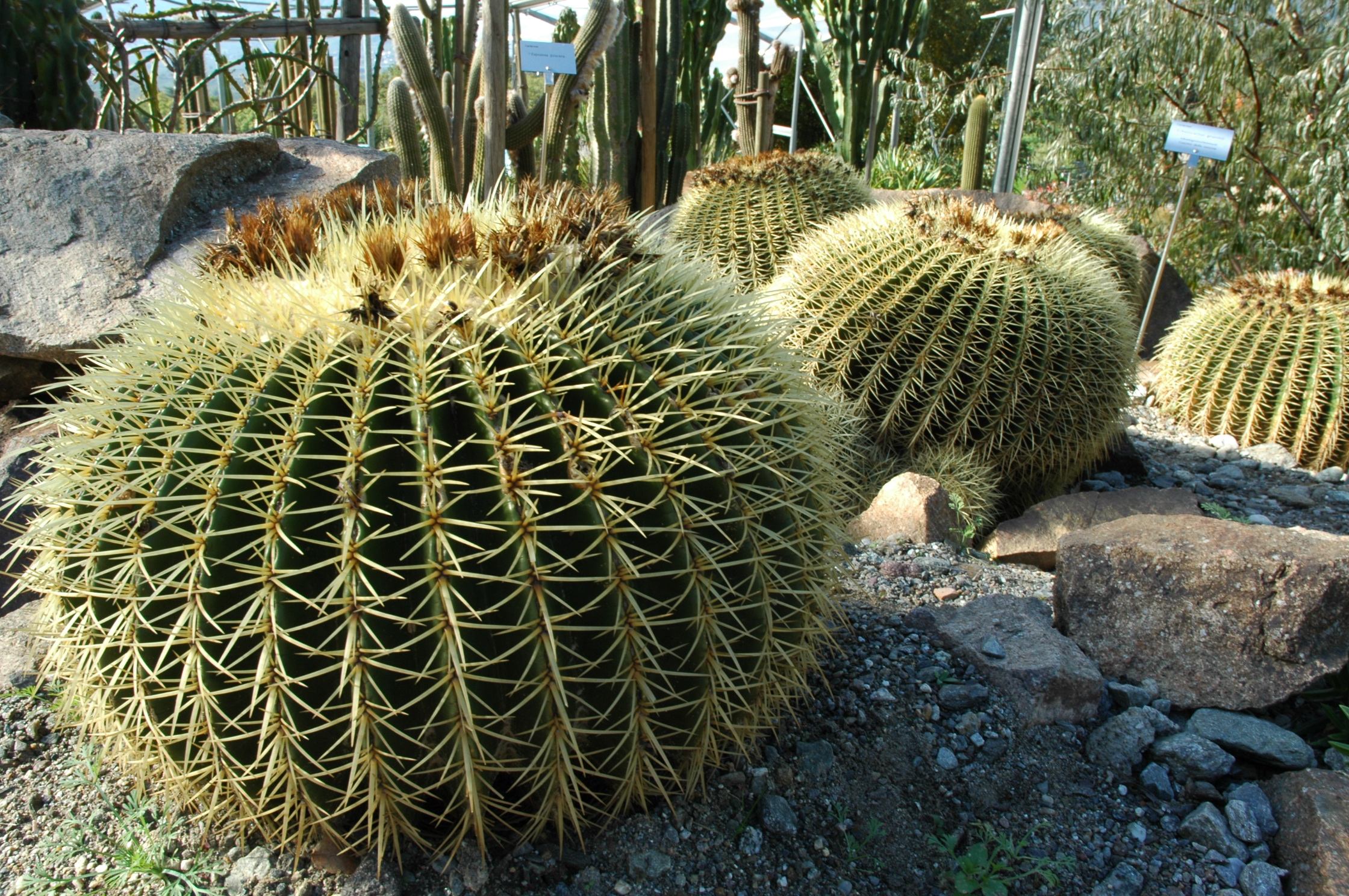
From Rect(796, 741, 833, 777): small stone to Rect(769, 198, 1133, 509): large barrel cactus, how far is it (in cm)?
222

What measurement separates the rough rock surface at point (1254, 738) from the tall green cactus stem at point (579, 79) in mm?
5025

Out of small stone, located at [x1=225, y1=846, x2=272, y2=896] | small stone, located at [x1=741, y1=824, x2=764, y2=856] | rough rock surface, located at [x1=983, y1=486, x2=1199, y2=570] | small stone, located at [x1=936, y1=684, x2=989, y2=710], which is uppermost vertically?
small stone, located at [x1=936, y1=684, x2=989, y2=710]

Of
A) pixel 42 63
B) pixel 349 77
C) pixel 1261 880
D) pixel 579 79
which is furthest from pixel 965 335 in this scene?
pixel 349 77


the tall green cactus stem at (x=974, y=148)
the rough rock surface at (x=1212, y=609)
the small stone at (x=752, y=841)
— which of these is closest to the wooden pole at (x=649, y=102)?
the tall green cactus stem at (x=974, y=148)

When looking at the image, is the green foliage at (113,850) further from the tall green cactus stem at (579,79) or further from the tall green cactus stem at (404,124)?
the tall green cactus stem at (579,79)

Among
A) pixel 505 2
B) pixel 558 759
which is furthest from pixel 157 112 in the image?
pixel 558 759

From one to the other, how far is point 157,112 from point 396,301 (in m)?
6.65

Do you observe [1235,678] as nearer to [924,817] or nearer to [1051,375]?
[924,817]

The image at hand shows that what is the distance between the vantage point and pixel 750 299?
2.14 m

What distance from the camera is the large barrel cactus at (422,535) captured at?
4.95ft

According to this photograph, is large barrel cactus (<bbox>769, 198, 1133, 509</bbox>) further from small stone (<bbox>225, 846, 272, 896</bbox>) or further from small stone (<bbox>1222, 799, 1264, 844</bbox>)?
small stone (<bbox>225, 846, 272, 896</bbox>)

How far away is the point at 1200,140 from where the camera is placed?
24.0ft

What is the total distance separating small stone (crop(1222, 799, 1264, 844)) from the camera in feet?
6.53

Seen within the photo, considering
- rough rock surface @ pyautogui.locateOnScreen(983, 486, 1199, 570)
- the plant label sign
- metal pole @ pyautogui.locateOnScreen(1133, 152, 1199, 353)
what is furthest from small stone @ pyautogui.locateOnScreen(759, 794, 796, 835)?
the plant label sign
